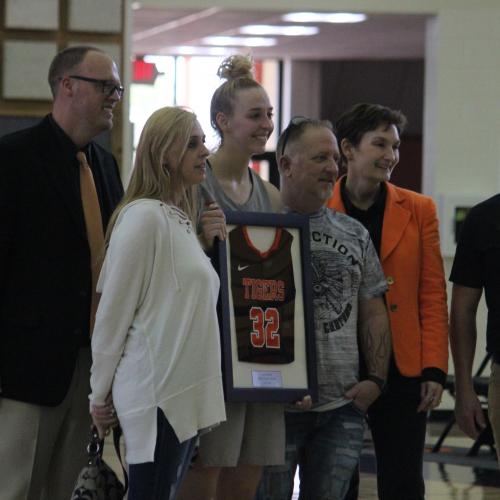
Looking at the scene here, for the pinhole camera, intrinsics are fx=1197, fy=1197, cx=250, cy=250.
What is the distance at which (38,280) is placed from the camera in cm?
330

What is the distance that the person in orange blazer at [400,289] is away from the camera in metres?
3.66

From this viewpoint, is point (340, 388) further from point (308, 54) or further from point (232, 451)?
point (308, 54)

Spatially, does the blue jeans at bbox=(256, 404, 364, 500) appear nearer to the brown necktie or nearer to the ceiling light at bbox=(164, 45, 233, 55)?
the brown necktie

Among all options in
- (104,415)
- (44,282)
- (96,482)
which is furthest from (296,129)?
(96,482)

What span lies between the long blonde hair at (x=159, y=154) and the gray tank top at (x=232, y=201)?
351mm

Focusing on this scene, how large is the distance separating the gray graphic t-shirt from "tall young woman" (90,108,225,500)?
54cm

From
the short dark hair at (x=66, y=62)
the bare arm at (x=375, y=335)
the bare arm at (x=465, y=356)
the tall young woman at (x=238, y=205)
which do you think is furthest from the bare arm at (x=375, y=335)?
the short dark hair at (x=66, y=62)

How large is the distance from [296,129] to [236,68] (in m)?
0.30

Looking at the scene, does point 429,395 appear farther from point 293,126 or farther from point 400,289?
point 293,126

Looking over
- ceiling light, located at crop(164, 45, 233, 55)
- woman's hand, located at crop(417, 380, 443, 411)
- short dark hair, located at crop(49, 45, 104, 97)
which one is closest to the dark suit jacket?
short dark hair, located at crop(49, 45, 104, 97)

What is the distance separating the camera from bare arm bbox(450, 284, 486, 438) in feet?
11.9

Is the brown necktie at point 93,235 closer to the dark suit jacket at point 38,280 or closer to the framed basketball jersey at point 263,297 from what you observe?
the dark suit jacket at point 38,280

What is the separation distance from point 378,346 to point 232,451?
0.59m

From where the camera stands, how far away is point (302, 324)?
336cm
